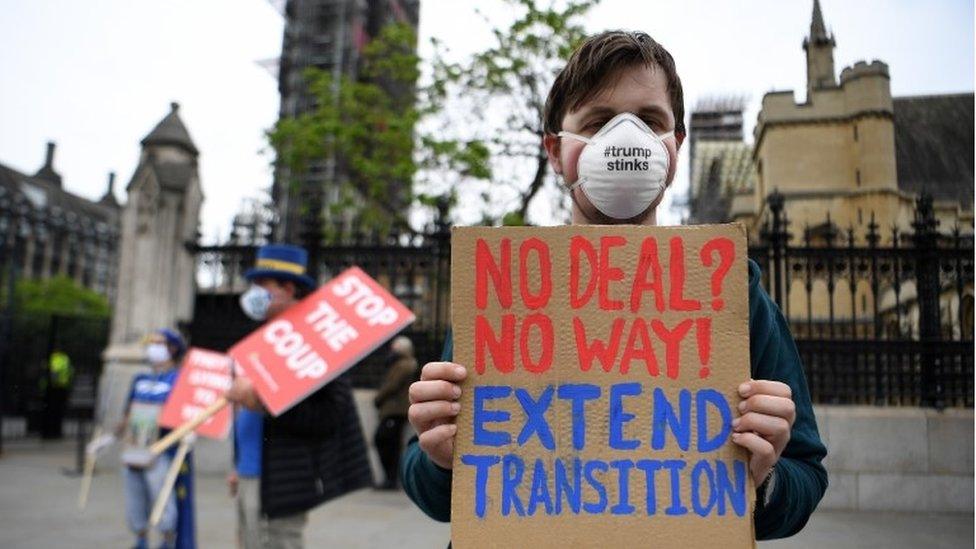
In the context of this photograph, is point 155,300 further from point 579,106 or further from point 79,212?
point 79,212

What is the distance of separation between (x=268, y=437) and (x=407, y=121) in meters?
11.9

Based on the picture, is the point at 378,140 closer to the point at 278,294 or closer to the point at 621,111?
the point at 278,294

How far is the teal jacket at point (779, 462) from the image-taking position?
4.41 feet

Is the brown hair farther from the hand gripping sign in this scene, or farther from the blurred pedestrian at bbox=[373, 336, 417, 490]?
the blurred pedestrian at bbox=[373, 336, 417, 490]

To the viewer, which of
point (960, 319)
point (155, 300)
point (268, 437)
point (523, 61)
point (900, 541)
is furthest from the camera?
point (523, 61)

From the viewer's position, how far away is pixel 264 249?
14.1 feet

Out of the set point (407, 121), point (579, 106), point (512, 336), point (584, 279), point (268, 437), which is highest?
point (407, 121)

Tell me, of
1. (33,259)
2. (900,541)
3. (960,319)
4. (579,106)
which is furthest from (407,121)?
(33,259)

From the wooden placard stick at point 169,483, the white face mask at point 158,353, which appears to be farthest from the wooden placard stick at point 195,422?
the white face mask at point 158,353

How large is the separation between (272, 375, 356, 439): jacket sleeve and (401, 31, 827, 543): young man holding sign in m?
2.26

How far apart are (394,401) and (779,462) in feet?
25.7

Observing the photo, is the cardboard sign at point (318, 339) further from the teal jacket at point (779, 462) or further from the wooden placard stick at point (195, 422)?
the teal jacket at point (779, 462)

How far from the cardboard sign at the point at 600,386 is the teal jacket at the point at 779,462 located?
172 millimetres

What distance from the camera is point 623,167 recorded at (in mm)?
1450
